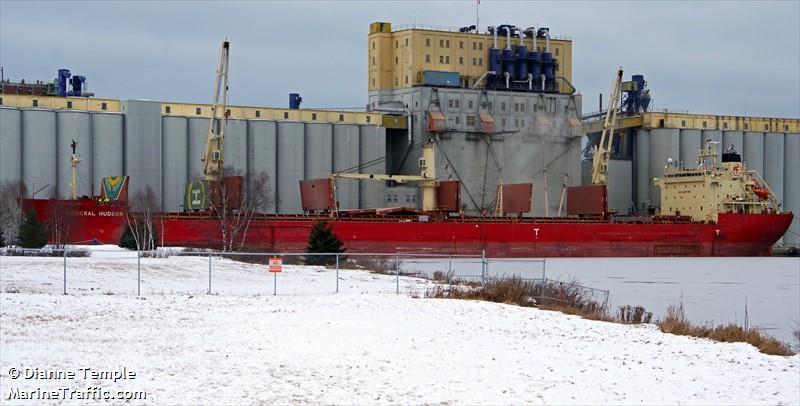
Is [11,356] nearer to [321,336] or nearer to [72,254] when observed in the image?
[321,336]

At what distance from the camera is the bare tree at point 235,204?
5994cm

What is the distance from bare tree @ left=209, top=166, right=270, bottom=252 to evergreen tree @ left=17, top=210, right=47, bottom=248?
12490 millimetres

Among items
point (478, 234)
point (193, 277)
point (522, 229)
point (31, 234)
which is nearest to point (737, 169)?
point (522, 229)

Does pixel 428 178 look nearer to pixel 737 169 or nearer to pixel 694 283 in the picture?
pixel 737 169

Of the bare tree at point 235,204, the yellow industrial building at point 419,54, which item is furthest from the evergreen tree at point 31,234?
the yellow industrial building at point 419,54

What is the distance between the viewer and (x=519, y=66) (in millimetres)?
90250

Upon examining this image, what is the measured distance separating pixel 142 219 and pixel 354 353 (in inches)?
1504

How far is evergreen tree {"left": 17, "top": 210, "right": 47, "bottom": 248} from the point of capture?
45.7m

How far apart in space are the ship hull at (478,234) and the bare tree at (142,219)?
131 centimetres

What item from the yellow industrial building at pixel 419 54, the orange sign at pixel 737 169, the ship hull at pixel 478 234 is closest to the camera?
the ship hull at pixel 478 234

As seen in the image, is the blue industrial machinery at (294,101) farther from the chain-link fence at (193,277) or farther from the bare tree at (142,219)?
the chain-link fence at (193,277)

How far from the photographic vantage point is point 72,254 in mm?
38531

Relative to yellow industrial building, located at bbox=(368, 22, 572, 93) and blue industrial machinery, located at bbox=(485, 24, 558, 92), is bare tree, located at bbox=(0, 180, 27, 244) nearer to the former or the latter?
yellow industrial building, located at bbox=(368, 22, 572, 93)

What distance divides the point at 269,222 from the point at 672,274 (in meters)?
24.8
